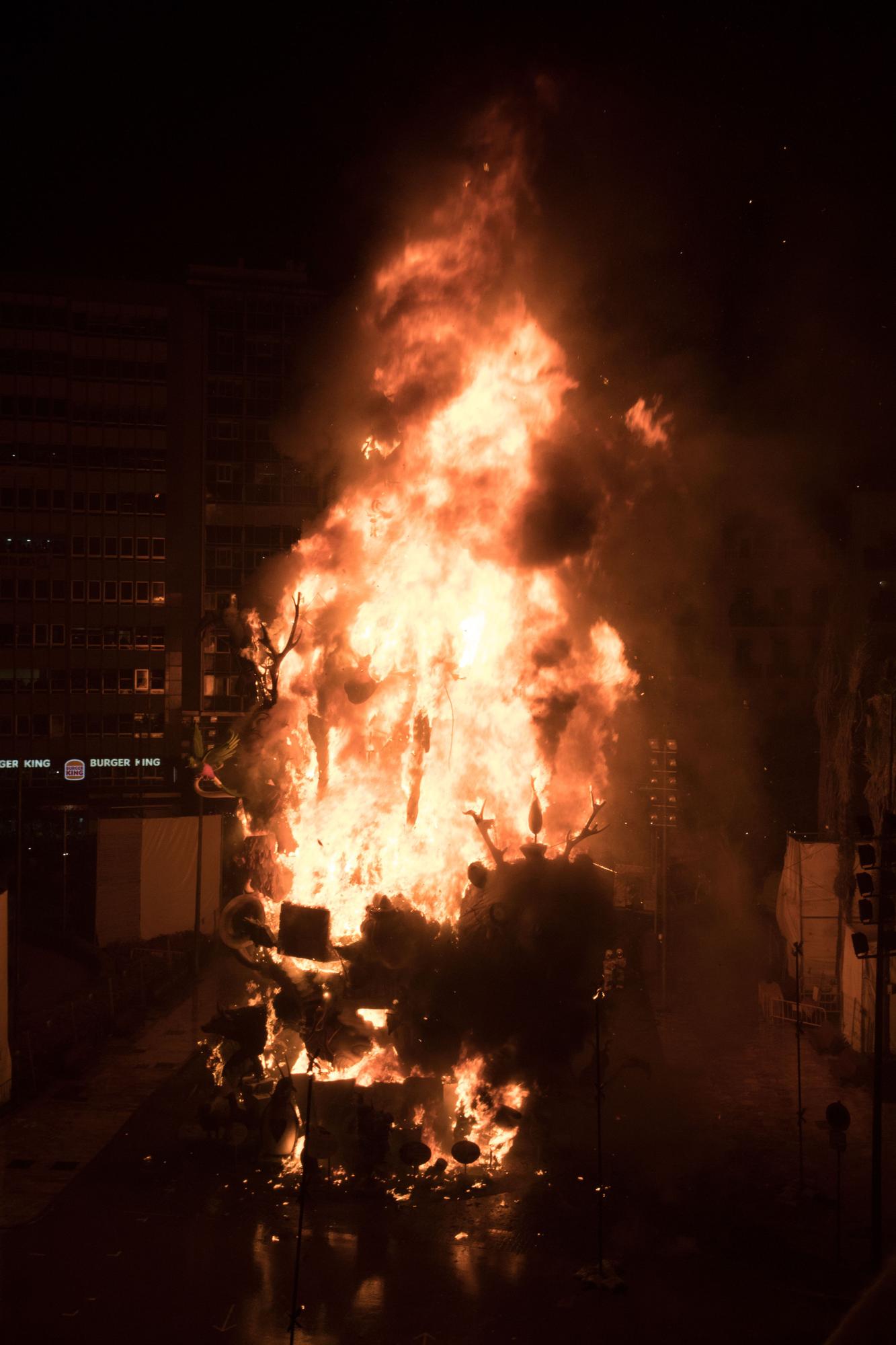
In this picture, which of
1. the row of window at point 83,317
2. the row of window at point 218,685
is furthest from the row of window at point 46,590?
the row of window at point 83,317

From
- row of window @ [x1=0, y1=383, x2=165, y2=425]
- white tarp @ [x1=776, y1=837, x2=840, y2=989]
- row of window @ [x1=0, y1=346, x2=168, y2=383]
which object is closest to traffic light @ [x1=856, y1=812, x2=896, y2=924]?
white tarp @ [x1=776, y1=837, x2=840, y2=989]

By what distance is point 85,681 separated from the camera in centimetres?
5066

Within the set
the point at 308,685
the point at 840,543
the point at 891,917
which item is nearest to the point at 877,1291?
the point at 891,917

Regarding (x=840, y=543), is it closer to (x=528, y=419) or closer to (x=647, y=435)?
(x=647, y=435)

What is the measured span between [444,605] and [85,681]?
33.3 metres

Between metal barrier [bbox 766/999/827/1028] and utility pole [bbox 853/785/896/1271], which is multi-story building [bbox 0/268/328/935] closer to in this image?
metal barrier [bbox 766/999/827/1028]

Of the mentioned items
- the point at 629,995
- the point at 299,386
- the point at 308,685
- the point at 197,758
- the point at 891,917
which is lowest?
the point at 629,995

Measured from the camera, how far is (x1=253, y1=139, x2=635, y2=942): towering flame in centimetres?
2178

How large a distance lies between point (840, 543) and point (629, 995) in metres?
32.2

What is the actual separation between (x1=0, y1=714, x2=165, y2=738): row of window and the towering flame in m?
30.5

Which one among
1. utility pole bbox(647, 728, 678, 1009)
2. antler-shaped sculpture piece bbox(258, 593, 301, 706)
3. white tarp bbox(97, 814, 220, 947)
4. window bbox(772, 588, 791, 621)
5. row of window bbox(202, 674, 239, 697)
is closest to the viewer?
antler-shaped sculpture piece bbox(258, 593, 301, 706)

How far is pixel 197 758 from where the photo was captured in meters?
23.5

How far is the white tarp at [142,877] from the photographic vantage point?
99.5ft

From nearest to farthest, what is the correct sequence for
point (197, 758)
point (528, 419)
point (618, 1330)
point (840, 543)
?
point (618, 1330) < point (528, 419) < point (197, 758) < point (840, 543)
